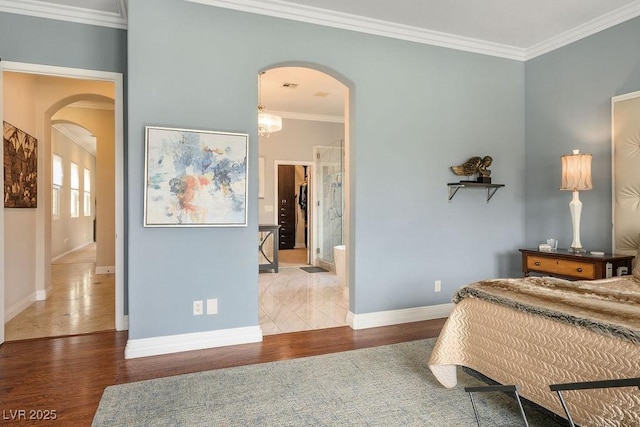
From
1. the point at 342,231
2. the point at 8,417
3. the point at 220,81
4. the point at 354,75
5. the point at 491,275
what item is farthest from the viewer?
the point at 342,231

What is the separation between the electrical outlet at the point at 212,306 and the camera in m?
3.18

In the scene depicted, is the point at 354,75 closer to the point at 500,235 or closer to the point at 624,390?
the point at 500,235

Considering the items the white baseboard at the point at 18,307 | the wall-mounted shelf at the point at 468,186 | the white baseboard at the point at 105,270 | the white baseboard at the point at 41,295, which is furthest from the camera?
the white baseboard at the point at 105,270

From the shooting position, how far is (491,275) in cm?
428

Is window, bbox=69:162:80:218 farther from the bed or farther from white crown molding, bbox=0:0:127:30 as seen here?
the bed

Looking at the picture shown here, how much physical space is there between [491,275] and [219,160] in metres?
3.18

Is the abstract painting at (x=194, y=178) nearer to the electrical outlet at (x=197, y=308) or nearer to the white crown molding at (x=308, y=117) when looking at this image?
the electrical outlet at (x=197, y=308)

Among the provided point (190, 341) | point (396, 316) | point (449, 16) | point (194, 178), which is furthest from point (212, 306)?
point (449, 16)

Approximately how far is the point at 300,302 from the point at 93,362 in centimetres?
233

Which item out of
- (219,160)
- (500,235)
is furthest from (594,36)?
(219,160)

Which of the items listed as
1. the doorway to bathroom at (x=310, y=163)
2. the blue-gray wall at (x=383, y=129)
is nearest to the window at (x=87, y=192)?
the doorway to bathroom at (x=310, y=163)

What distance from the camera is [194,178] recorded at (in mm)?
3066

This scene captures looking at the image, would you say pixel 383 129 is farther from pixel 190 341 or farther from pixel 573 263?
pixel 190 341

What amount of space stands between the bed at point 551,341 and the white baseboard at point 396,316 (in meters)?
1.41
